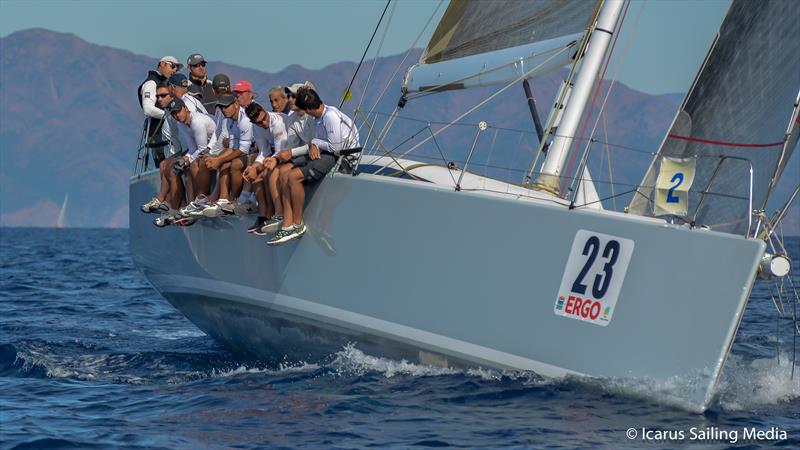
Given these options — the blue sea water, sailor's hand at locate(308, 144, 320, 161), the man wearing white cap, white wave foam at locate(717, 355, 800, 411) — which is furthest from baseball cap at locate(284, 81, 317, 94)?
white wave foam at locate(717, 355, 800, 411)

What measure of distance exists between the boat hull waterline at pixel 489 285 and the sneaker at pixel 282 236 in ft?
0.69

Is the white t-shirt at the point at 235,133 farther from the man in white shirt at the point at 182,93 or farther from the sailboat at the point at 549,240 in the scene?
the sailboat at the point at 549,240

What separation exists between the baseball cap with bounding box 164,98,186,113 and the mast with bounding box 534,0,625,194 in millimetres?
2713

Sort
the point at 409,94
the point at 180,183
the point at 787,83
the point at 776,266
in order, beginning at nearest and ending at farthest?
the point at 776,266 → the point at 787,83 → the point at 409,94 → the point at 180,183

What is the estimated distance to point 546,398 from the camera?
6.82 m

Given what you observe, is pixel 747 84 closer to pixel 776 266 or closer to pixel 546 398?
pixel 776 266

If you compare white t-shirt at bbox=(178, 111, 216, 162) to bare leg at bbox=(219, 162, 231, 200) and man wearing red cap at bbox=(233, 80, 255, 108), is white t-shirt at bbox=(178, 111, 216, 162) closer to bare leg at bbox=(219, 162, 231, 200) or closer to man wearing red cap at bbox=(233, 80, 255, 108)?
bare leg at bbox=(219, 162, 231, 200)

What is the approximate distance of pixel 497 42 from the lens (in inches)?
332

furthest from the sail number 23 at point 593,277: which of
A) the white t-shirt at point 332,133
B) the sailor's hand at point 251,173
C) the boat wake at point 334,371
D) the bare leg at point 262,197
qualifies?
the sailor's hand at point 251,173

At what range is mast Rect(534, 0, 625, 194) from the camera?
26.4 ft

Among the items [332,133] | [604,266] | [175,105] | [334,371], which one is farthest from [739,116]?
[175,105]

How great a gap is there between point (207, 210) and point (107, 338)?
3029mm

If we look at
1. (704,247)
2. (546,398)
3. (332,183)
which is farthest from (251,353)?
(704,247)

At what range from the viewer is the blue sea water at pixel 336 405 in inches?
245
